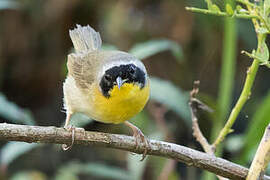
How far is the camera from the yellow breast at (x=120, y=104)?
2488 mm

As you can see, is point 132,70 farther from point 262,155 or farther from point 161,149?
point 262,155

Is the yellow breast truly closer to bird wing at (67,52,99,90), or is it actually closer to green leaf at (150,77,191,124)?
bird wing at (67,52,99,90)

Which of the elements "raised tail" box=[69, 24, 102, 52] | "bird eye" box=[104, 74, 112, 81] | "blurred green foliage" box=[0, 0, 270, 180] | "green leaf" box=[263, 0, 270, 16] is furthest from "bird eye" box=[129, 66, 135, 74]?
"blurred green foliage" box=[0, 0, 270, 180]

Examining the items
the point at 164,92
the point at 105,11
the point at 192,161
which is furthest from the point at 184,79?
Result: the point at 192,161

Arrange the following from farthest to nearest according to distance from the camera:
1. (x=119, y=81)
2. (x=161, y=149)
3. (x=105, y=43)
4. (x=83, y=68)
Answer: (x=105, y=43) → (x=83, y=68) → (x=119, y=81) → (x=161, y=149)

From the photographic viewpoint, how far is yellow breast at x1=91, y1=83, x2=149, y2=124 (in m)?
2.49

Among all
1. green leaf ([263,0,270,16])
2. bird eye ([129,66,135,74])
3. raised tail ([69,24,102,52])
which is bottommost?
bird eye ([129,66,135,74])

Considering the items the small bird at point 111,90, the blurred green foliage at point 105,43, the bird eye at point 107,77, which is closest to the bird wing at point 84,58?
the small bird at point 111,90

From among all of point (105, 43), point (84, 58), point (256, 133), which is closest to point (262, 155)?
point (256, 133)

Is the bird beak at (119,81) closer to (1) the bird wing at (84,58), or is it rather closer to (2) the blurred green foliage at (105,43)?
(1) the bird wing at (84,58)

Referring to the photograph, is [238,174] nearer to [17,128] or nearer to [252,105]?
[17,128]

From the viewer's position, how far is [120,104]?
2488mm

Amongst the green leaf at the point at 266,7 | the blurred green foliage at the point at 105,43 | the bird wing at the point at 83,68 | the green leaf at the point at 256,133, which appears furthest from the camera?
the blurred green foliage at the point at 105,43

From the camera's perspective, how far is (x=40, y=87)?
5.65 m
